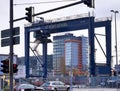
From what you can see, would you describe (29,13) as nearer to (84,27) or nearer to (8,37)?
(8,37)

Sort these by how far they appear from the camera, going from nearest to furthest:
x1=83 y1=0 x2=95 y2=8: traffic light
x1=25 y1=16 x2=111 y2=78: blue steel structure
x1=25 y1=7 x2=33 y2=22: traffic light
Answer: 1. x1=83 y1=0 x2=95 y2=8: traffic light
2. x1=25 y1=7 x2=33 y2=22: traffic light
3. x1=25 y1=16 x2=111 y2=78: blue steel structure

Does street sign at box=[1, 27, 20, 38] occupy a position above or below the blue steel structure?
below

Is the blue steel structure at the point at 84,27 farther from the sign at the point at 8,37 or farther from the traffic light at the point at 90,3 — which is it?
the traffic light at the point at 90,3

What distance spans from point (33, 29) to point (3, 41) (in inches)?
2307

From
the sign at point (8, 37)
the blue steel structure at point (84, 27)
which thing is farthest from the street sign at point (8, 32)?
the blue steel structure at point (84, 27)

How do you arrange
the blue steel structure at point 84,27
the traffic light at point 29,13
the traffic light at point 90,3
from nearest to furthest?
the traffic light at point 90,3 → the traffic light at point 29,13 → the blue steel structure at point 84,27

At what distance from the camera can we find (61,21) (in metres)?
75.3

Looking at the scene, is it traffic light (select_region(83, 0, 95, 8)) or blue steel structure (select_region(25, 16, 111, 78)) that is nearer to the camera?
traffic light (select_region(83, 0, 95, 8))

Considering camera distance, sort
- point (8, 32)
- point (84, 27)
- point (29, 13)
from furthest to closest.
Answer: point (84, 27)
point (8, 32)
point (29, 13)

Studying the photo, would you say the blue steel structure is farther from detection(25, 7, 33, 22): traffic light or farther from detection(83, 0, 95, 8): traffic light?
detection(83, 0, 95, 8): traffic light

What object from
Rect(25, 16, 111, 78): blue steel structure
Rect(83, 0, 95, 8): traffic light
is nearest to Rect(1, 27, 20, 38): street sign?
Rect(83, 0, 95, 8): traffic light

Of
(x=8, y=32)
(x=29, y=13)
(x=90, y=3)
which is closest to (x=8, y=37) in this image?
(x=8, y=32)

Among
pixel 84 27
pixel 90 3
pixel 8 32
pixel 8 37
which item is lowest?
pixel 8 37

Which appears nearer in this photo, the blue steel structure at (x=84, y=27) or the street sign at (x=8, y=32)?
the street sign at (x=8, y=32)
